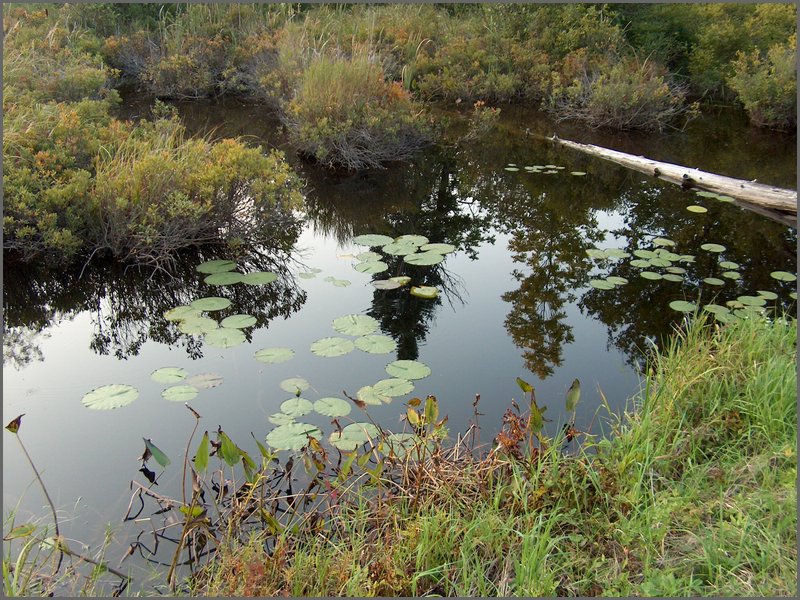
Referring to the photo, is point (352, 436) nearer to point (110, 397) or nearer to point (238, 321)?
point (110, 397)

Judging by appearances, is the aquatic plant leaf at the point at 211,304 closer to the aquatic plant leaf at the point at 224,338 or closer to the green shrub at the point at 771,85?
the aquatic plant leaf at the point at 224,338

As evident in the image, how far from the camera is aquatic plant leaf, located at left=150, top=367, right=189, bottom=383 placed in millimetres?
3547

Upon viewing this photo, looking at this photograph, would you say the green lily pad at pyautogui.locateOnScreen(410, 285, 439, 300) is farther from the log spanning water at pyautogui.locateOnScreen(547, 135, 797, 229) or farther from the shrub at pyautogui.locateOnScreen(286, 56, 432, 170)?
the log spanning water at pyautogui.locateOnScreen(547, 135, 797, 229)

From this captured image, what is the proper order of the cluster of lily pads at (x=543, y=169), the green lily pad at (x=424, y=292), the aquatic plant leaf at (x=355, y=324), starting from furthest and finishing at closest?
1. the cluster of lily pads at (x=543, y=169)
2. the green lily pad at (x=424, y=292)
3. the aquatic plant leaf at (x=355, y=324)

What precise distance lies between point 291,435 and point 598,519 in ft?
4.56

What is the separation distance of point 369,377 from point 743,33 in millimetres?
10584

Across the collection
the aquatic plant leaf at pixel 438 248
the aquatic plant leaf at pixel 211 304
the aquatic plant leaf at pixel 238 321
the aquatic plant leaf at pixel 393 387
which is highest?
the aquatic plant leaf at pixel 438 248

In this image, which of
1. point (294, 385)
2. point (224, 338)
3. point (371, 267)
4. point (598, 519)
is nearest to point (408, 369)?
point (294, 385)

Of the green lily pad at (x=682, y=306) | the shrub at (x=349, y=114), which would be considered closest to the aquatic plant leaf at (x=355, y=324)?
the green lily pad at (x=682, y=306)

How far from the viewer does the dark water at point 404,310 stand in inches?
127

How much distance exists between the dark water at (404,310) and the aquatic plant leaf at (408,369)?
0.23ft

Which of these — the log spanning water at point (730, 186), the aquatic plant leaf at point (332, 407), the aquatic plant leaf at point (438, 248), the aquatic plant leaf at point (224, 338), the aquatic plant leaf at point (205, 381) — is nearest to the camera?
the aquatic plant leaf at point (332, 407)

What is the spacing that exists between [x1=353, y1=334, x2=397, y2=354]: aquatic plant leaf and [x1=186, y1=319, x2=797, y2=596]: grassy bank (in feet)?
3.40

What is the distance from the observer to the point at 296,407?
3297mm
